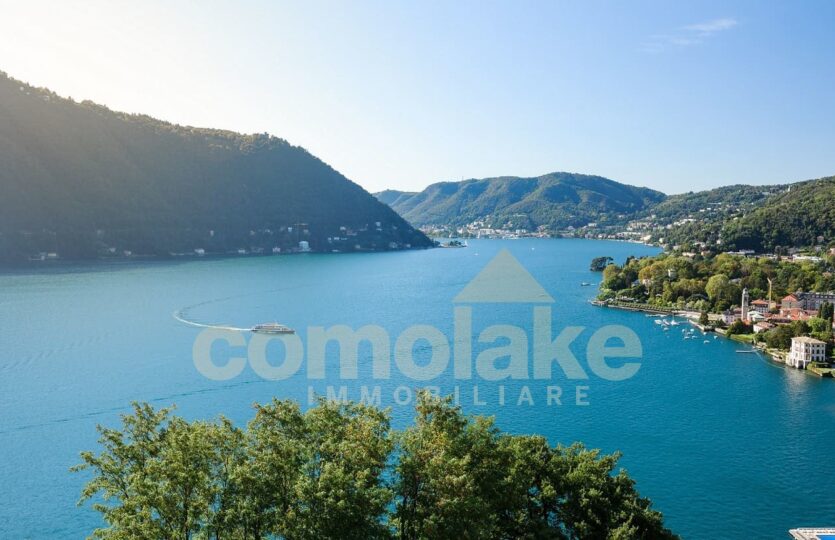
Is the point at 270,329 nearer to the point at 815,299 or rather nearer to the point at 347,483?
the point at 347,483

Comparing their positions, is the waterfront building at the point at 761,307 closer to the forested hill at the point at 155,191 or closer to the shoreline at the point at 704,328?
the shoreline at the point at 704,328

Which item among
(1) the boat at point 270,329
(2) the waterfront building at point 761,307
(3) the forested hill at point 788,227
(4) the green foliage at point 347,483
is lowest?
(1) the boat at point 270,329

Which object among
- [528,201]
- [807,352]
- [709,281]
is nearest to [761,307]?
[709,281]

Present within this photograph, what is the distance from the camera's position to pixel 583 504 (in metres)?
8.29

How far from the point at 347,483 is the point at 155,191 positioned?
6392 centimetres

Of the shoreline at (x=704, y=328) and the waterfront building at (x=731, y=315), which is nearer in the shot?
the shoreline at (x=704, y=328)

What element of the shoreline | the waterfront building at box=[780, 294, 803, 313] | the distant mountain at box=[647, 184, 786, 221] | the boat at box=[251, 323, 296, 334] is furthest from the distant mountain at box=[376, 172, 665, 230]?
the boat at box=[251, 323, 296, 334]

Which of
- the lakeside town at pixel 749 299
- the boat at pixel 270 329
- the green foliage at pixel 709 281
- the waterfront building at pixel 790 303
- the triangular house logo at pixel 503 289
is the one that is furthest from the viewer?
the triangular house logo at pixel 503 289

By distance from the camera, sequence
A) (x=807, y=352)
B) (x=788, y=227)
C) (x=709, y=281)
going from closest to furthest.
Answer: (x=807, y=352)
(x=709, y=281)
(x=788, y=227)

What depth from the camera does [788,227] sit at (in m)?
57.8

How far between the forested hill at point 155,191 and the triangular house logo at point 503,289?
91.9 ft

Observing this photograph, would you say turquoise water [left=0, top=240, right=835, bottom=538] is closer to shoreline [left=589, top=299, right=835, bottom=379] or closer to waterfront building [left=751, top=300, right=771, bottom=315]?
shoreline [left=589, top=299, right=835, bottom=379]

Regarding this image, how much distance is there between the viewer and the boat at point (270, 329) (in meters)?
26.2

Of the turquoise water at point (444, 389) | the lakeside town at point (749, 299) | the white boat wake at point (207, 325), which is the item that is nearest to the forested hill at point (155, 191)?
the turquoise water at point (444, 389)
